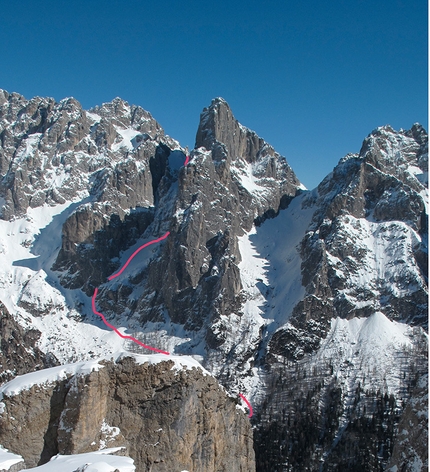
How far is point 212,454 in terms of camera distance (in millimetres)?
34594

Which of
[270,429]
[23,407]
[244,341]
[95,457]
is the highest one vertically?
[244,341]

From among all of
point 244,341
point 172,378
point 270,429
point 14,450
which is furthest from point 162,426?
point 244,341

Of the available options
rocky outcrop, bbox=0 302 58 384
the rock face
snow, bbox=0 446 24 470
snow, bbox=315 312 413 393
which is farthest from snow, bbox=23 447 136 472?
snow, bbox=315 312 413 393

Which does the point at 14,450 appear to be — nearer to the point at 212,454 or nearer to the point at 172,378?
the point at 172,378

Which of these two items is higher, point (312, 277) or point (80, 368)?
point (312, 277)

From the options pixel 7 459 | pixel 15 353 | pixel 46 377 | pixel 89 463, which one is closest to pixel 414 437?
pixel 89 463

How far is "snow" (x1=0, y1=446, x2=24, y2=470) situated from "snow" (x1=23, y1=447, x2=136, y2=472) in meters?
0.82

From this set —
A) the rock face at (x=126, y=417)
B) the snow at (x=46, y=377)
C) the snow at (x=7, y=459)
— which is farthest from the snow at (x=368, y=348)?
the snow at (x=7, y=459)

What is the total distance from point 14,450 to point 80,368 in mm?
5073

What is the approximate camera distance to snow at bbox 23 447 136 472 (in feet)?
82.0

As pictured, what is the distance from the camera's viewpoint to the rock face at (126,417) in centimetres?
3097

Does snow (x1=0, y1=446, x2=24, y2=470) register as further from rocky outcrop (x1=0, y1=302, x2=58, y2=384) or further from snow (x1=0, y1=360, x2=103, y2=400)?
rocky outcrop (x1=0, y1=302, x2=58, y2=384)

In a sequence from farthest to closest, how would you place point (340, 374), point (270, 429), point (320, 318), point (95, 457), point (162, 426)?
point (320, 318) < point (340, 374) < point (270, 429) < point (162, 426) < point (95, 457)

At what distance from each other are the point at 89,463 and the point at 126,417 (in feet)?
22.2
